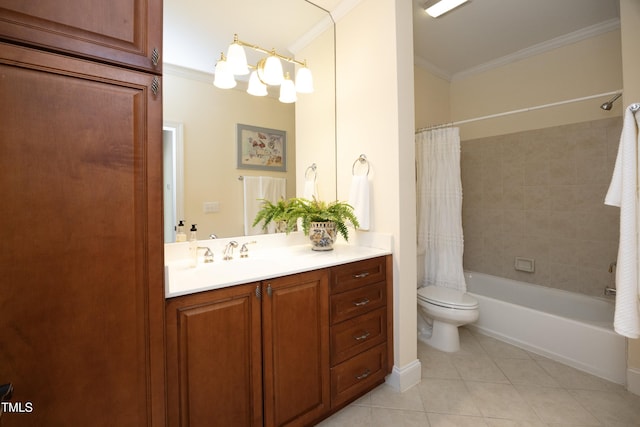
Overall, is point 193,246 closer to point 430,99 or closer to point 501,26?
point 430,99

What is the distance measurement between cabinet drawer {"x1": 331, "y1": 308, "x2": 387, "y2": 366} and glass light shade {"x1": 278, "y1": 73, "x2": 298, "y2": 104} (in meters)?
1.54

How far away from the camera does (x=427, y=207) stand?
2541 millimetres

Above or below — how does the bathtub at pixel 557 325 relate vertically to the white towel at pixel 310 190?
below

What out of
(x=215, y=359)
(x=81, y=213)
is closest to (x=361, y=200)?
(x=215, y=359)

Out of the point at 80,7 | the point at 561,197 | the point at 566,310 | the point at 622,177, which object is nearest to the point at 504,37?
the point at 561,197

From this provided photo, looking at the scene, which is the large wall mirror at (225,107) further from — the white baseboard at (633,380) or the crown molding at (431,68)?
the white baseboard at (633,380)

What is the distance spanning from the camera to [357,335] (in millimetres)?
1534

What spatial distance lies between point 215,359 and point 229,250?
0.65 m

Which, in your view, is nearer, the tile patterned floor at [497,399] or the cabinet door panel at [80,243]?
the cabinet door panel at [80,243]

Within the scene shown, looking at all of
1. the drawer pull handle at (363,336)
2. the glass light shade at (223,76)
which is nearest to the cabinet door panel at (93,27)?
the glass light shade at (223,76)

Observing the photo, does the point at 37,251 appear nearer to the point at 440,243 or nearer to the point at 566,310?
the point at 440,243

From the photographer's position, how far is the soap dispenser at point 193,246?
1.41 m

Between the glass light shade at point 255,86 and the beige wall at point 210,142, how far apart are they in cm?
3

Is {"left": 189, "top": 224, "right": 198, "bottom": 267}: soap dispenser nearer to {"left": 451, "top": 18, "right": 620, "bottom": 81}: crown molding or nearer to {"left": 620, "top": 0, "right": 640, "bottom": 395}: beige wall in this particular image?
{"left": 620, "top": 0, "right": 640, "bottom": 395}: beige wall
